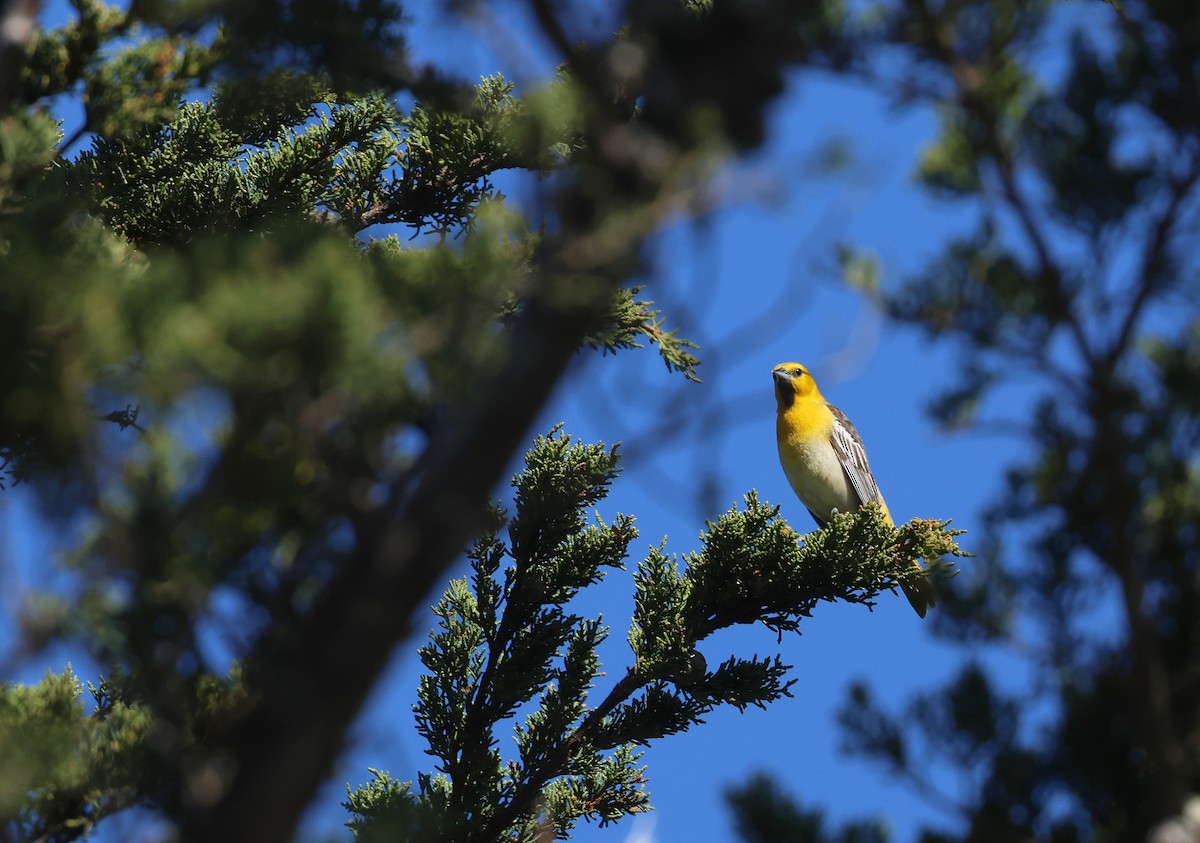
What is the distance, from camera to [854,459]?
8.30m

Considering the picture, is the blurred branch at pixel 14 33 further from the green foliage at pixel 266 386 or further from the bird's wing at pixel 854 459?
the bird's wing at pixel 854 459

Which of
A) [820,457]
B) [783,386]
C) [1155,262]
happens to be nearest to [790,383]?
[783,386]

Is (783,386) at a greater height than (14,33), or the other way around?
(783,386)

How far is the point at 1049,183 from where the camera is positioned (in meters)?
2.77

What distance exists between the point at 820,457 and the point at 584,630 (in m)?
3.86

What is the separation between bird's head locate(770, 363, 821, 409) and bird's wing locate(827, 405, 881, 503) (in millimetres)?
322

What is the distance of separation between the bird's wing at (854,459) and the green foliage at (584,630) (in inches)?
131

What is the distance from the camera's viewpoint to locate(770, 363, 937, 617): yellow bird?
8180 mm

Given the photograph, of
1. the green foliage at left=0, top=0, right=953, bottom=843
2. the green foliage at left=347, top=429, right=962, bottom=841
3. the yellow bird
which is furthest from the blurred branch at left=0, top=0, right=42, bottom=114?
the yellow bird

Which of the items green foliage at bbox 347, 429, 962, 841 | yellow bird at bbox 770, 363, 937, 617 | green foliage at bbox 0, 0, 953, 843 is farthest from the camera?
yellow bird at bbox 770, 363, 937, 617

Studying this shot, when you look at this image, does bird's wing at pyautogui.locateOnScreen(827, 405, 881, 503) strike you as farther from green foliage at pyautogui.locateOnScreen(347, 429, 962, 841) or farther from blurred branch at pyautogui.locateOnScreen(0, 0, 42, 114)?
blurred branch at pyautogui.locateOnScreen(0, 0, 42, 114)

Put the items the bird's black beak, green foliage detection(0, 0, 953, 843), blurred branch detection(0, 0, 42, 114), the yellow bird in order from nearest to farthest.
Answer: green foliage detection(0, 0, 953, 843), blurred branch detection(0, 0, 42, 114), the yellow bird, the bird's black beak

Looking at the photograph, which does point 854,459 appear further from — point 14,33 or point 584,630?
point 14,33

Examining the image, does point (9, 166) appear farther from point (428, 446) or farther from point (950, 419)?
point (950, 419)
